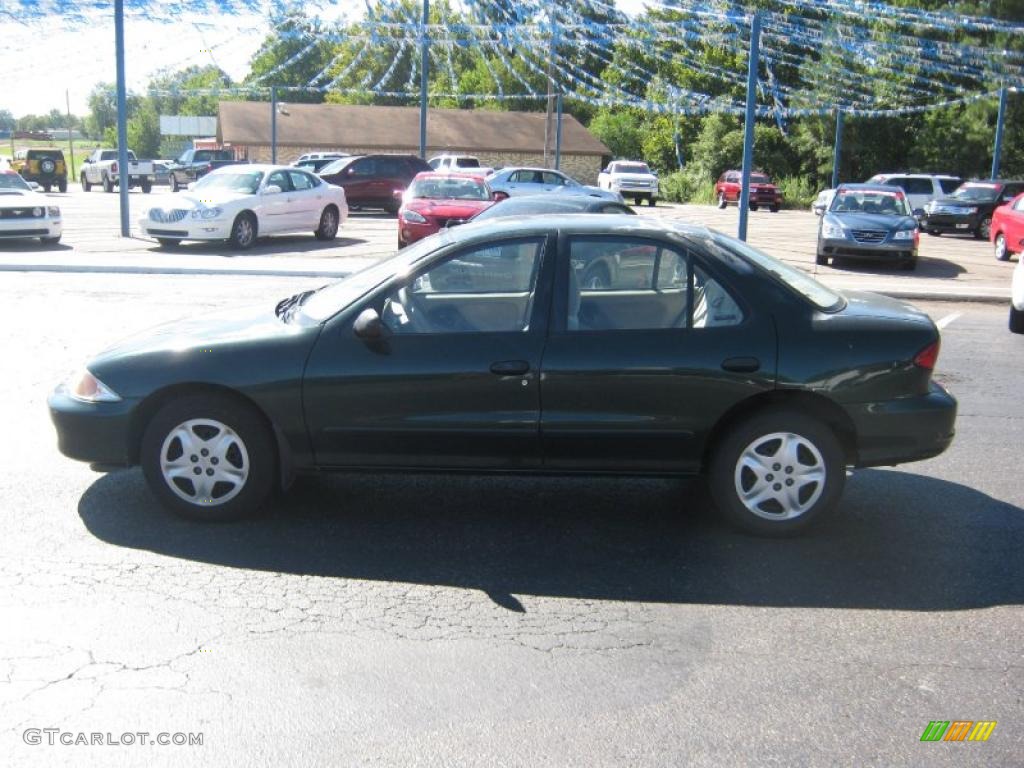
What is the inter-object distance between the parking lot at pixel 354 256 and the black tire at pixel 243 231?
8.0 inches

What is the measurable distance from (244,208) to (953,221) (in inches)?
773

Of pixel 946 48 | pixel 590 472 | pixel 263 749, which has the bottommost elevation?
pixel 263 749

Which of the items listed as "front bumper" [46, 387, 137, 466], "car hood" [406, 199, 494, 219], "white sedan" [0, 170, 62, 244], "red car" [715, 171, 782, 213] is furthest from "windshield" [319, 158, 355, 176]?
"front bumper" [46, 387, 137, 466]

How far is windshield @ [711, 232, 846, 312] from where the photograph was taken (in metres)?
5.60

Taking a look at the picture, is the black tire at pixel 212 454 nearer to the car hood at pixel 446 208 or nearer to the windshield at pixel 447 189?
the car hood at pixel 446 208

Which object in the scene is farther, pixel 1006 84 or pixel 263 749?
pixel 1006 84

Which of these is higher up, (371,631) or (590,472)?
(590,472)

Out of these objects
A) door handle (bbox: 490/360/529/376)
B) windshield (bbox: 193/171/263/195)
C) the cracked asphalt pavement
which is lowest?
the cracked asphalt pavement

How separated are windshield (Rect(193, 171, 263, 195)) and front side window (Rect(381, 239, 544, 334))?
603 inches

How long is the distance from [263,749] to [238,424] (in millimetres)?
2212

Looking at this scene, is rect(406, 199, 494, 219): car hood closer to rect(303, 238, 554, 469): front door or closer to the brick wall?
rect(303, 238, 554, 469): front door

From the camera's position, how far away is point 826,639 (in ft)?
14.2

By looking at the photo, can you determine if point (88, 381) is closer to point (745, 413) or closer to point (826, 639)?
point (745, 413)

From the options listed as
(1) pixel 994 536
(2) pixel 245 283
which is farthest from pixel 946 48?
(1) pixel 994 536
